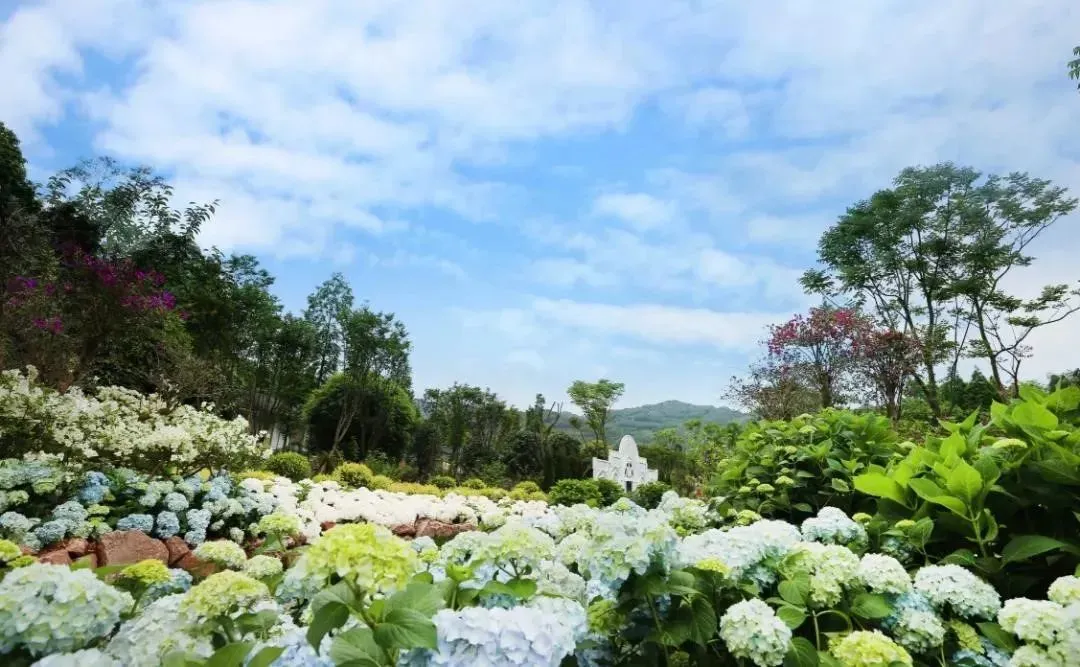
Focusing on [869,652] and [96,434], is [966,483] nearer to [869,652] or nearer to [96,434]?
[869,652]

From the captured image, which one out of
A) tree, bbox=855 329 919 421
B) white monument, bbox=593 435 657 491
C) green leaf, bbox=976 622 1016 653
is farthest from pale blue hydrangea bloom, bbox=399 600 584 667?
tree, bbox=855 329 919 421

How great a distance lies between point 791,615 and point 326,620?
38.1 inches

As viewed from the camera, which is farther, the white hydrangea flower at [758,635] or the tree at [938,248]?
the tree at [938,248]

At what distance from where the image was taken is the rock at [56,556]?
11.6ft

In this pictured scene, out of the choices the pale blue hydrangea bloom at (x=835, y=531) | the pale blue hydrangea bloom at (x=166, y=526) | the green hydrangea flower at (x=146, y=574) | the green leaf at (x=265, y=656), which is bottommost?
the pale blue hydrangea bloom at (x=166, y=526)

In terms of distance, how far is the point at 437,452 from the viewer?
1814 centimetres

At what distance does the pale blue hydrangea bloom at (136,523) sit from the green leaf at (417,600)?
4433 mm

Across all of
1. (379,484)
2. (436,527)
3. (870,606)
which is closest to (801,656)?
(870,606)

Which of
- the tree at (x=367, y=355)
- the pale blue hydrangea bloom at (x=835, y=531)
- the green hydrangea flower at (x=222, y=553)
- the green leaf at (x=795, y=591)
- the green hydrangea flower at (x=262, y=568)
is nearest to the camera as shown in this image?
the green leaf at (x=795, y=591)

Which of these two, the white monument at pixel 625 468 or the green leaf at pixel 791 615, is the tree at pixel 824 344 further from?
the green leaf at pixel 791 615

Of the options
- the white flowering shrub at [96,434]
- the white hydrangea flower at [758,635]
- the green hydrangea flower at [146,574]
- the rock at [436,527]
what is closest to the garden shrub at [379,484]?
the rock at [436,527]

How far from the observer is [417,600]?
1073 millimetres

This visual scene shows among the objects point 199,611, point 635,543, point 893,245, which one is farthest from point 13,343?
point 893,245

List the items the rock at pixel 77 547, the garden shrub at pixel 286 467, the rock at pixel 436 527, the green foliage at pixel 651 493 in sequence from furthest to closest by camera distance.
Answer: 1. the garden shrub at pixel 286 467
2. the green foliage at pixel 651 493
3. the rock at pixel 436 527
4. the rock at pixel 77 547
